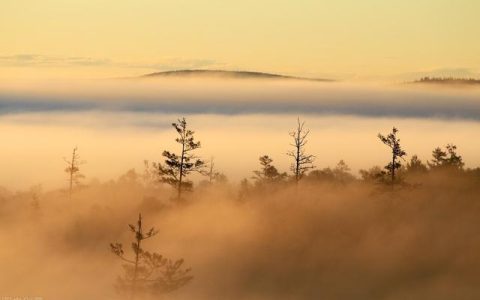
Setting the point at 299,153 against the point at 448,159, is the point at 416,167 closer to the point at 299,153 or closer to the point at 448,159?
the point at 448,159

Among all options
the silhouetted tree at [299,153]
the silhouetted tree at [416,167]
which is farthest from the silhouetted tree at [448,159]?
the silhouetted tree at [299,153]

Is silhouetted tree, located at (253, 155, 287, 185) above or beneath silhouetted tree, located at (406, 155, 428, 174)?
beneath

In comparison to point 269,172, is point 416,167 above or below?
above

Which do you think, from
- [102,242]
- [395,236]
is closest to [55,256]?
[102,242]

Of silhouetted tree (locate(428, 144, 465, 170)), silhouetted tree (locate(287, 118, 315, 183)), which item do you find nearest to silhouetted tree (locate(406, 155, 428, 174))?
silhouetted tree (locate(428, 144, 465, 170))

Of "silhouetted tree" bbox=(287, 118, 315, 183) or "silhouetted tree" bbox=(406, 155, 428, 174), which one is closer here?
"silhouetted tree" bbox=(287, 118, 315, 183)

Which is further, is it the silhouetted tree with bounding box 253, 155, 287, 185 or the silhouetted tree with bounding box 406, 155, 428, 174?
the silhouetted tree with bounding box 406, 155, 428, 174

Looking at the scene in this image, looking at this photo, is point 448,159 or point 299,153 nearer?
point 299,153

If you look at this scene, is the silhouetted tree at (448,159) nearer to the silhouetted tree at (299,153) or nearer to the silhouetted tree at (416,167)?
the silhouetted tree at (416,167)

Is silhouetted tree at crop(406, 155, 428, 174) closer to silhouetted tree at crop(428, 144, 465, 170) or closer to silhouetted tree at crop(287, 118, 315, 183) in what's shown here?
silhouetted tree at crop(428, 144, 465, 170)

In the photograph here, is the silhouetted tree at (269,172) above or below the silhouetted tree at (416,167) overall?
below

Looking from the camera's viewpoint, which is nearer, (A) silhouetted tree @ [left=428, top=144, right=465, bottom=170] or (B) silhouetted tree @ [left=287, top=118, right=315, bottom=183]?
(B) silhouetted tree @ [left=287, top=118, right=315, bottom=183]

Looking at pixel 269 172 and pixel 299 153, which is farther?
pixel 269 172

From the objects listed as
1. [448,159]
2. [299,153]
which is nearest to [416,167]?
[448,159]
